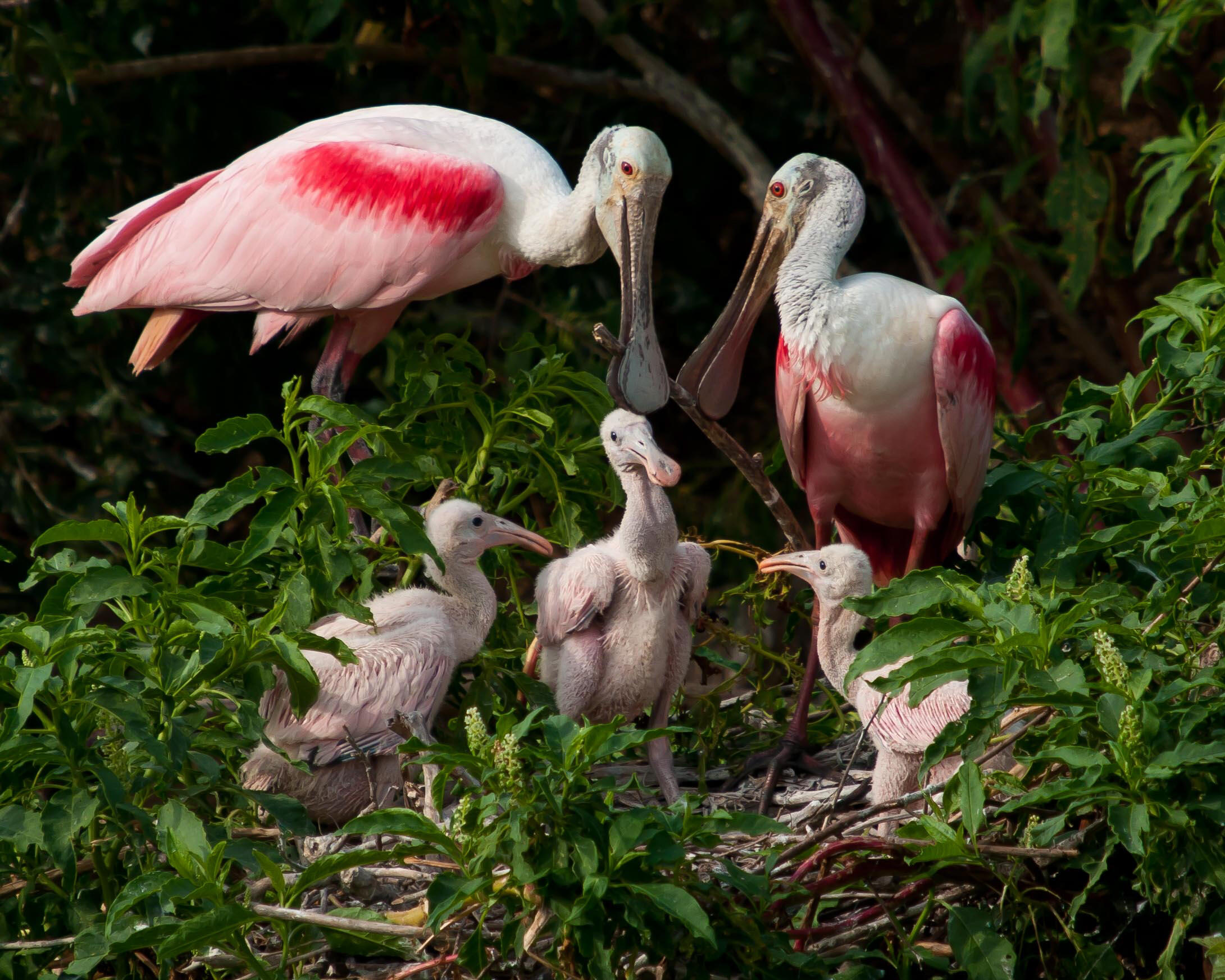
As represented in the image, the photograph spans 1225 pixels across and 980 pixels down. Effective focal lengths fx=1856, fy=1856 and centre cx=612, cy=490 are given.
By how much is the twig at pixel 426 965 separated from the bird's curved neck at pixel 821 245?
2497 millimetres

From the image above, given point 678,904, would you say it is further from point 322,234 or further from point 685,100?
point 685,100

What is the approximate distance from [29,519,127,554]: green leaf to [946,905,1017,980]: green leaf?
1.99m

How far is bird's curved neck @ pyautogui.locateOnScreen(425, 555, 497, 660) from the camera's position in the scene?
4918 millimetres

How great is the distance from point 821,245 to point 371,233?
148 centimetres

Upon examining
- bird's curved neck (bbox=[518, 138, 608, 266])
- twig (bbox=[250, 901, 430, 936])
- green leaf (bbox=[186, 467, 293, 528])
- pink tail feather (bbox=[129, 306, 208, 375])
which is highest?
green leaf (bbox=[186, 467, 293, 528])

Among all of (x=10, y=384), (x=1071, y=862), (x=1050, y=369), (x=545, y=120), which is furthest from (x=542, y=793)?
(x=1050, y=369)

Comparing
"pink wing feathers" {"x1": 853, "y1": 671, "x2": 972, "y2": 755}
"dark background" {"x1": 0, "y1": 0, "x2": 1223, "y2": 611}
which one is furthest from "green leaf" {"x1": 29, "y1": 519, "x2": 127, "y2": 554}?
"dark background" {"x1": 0, "y1": 0, "x2": 1223, "y2": 611}

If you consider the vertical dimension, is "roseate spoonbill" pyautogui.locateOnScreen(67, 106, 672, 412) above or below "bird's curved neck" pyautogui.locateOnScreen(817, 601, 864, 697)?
above

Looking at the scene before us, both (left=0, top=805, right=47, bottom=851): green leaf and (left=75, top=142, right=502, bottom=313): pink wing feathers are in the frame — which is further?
(left=75, top=142, right=502, bottom=313): pink wing feathers

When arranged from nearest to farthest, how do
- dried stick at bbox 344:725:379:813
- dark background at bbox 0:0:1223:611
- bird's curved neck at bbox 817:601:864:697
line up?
dried stick at bbox 344:725:379:813, bird's curved neck at bbox 817:601:864:697, dark background at bbox 0:0:1223:611

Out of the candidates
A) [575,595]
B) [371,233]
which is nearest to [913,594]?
[575,595]

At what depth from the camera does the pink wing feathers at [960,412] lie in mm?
5508

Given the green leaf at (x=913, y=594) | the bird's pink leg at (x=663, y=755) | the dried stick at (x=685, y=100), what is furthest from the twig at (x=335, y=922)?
the dried stick at (x=685, y=100)

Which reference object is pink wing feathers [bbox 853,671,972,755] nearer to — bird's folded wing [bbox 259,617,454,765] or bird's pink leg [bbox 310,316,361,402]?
bird's folded wing [bbox 259,617,454,765]
